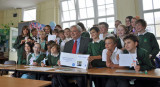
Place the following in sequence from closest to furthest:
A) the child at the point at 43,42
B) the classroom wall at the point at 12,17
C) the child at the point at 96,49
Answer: the child at the point at 96,49 → the child at the point at 43,42 → the classroom wall at the point at 12,17

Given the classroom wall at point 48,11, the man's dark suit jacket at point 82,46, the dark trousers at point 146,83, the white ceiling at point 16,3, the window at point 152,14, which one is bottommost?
the dark trousers at point 146,83

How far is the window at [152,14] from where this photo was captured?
497cm

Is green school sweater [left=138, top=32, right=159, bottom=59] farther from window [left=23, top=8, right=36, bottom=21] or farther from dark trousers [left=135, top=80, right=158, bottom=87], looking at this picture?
window [left=23, top=8, right=36, bottom=21]

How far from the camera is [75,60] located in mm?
2326

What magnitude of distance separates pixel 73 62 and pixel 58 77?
35 cm

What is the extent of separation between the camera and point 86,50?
2.70m

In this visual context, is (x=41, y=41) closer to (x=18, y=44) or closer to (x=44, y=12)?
(x=18, y=44)

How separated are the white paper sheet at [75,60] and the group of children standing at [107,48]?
12 centimetres

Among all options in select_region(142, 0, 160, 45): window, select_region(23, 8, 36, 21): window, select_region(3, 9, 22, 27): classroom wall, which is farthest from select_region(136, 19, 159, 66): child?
select_region(3, 9, 22, 27): classroom wall

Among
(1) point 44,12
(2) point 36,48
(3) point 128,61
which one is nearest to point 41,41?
(2) point 36,48

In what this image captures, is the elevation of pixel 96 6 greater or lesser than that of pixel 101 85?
greater

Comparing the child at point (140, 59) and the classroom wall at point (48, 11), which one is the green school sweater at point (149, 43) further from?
the classroom wall at point (48, 11)

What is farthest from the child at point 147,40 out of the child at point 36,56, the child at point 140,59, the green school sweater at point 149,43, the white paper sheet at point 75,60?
the child at point 36,56

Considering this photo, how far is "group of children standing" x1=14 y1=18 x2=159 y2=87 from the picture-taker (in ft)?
6.56
